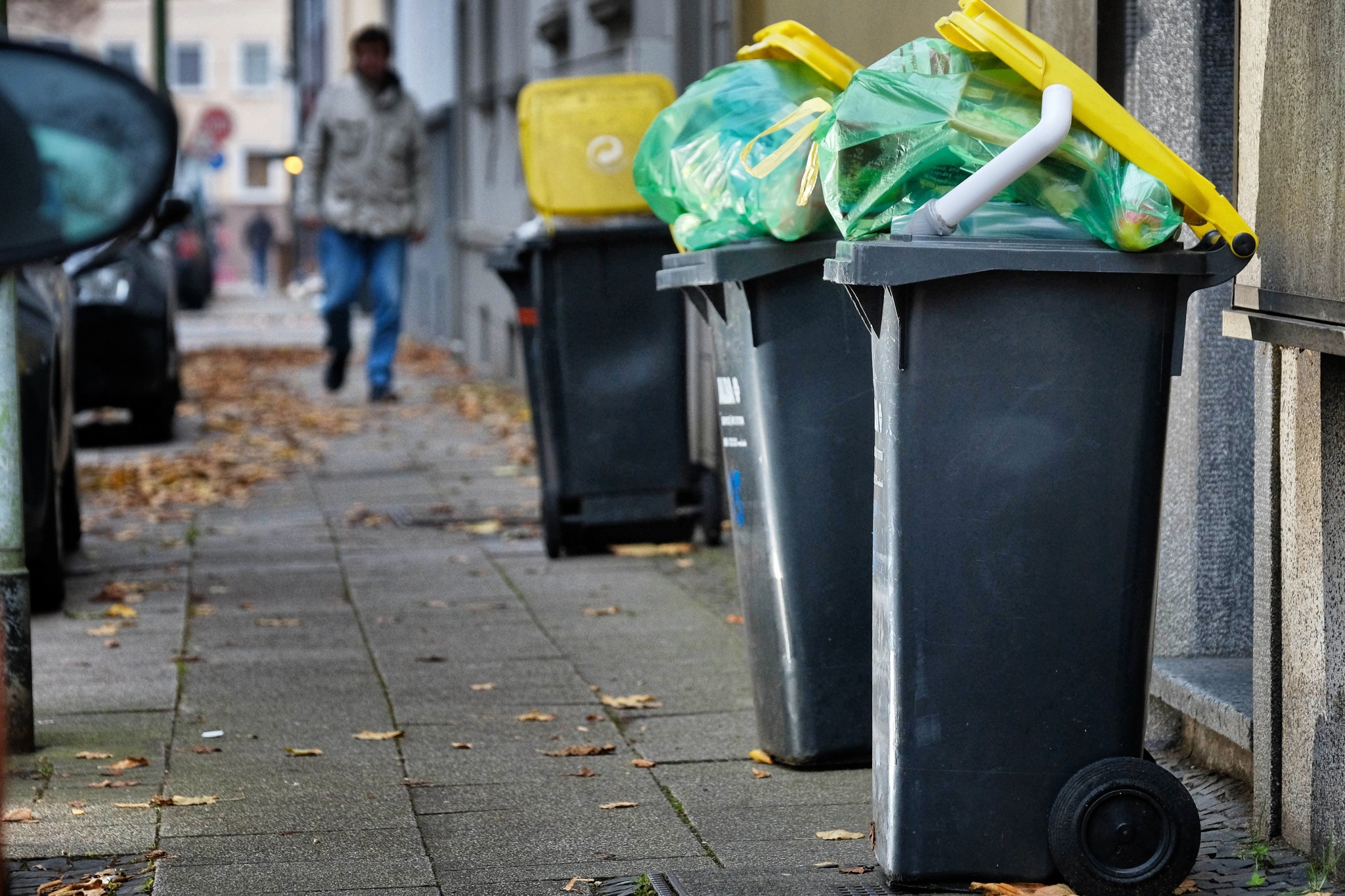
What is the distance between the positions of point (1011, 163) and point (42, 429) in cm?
408

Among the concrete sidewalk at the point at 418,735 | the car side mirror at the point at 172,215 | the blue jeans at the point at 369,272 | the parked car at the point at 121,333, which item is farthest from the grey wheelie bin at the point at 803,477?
the blue jeans at the point at 369,272

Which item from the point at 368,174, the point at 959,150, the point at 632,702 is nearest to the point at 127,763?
the point at 632,702

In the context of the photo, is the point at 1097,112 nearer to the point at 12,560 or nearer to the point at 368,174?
the point at 12,560

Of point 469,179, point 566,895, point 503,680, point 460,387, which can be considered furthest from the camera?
point 469,179

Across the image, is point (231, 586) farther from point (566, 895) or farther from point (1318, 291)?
point (1318, 291)

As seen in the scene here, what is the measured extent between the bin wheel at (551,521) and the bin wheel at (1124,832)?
4086mm

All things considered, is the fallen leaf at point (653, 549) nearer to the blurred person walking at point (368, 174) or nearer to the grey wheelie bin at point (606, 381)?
the grey wheelie bin at point (606, 381)

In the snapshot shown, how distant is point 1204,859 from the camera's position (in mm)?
3916

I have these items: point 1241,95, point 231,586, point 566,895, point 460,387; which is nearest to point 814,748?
point 566,895

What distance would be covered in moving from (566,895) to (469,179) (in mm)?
15242

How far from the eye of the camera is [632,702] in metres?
5.29

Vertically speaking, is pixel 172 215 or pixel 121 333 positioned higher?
pixel 172 215

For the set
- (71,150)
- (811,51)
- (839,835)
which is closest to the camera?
(71,150)

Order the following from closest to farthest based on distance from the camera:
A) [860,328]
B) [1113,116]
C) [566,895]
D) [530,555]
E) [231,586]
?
[1113,116], [566,895], [860,328], [231,586], [530,555]
